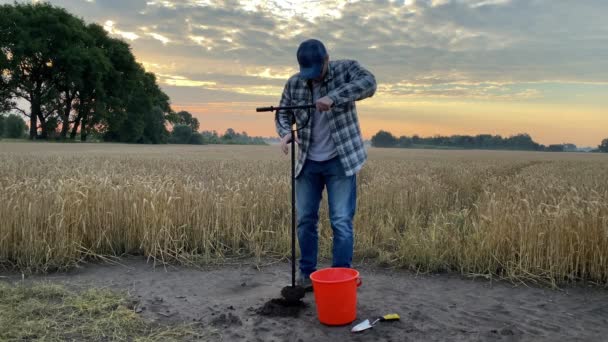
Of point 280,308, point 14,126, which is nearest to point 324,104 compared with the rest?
point 280,308

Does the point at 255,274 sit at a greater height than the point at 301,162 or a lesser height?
lesser

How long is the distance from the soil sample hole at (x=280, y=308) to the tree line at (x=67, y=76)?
42115 millimetres

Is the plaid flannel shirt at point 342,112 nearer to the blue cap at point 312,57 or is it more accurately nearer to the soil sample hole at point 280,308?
the blue cap at point 312,57

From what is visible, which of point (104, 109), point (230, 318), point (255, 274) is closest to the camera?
point (230, 318)

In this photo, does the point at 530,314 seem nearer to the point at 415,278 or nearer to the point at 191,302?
the point at 415,278

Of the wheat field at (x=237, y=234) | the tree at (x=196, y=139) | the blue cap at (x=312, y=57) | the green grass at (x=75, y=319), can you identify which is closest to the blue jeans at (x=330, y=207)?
the blue cap at (x=312, y=57)

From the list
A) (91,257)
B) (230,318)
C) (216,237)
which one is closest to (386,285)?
(230,318)

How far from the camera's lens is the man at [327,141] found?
406 centimetres

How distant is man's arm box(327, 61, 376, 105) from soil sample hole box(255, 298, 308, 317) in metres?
1.70

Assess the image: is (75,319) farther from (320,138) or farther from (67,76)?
(67,76)

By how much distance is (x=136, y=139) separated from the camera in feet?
174

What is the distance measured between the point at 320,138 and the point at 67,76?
44418 mm

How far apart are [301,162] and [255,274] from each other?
155cm

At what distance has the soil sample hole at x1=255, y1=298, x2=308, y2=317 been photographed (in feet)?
12.9
